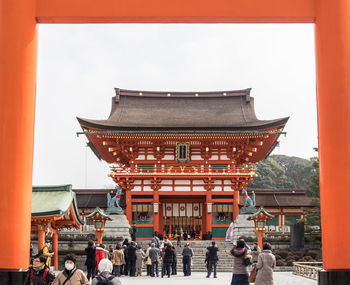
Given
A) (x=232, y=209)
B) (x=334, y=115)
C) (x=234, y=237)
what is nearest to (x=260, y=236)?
(x=234, y=237)

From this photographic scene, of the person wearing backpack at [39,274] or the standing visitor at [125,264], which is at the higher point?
the person wearing backpack at [39,274]

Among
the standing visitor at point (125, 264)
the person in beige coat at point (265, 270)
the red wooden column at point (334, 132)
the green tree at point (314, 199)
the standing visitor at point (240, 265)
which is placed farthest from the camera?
the green tree at point (314, 199)

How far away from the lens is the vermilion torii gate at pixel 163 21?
871 cm

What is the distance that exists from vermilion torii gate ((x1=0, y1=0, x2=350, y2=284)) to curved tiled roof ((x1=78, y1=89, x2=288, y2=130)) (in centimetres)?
2483

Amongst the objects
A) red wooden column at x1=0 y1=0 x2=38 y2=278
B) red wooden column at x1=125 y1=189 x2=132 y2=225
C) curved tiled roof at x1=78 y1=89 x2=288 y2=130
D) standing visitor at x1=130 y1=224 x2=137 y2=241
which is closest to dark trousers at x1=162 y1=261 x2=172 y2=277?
standing visitor at x1=130 y1=224 x2=137 y2=241

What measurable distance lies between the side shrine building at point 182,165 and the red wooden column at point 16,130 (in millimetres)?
24951

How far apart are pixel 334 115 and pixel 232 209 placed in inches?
1037

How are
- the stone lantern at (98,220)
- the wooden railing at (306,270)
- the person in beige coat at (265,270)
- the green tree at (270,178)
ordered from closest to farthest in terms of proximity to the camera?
the person in beige coat at (265,270), the wooden railing at (306,270), the stone lantern at (98,220), the green tree at (270,178)

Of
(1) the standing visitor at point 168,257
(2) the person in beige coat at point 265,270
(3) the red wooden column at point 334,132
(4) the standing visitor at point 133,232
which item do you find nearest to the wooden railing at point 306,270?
(1) the standing visitor at point 168,257

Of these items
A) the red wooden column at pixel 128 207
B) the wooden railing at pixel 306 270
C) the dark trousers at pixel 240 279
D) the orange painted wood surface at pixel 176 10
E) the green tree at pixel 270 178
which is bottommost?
the wooden railing at pixel 306 270

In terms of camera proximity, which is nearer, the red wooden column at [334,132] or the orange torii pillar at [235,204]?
the red wooden column at [334,132]

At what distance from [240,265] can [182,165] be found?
24.4 m

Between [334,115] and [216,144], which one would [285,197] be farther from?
[334,115]

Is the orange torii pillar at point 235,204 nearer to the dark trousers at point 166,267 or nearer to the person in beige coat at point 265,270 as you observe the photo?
the dark trousers at point 166,267
